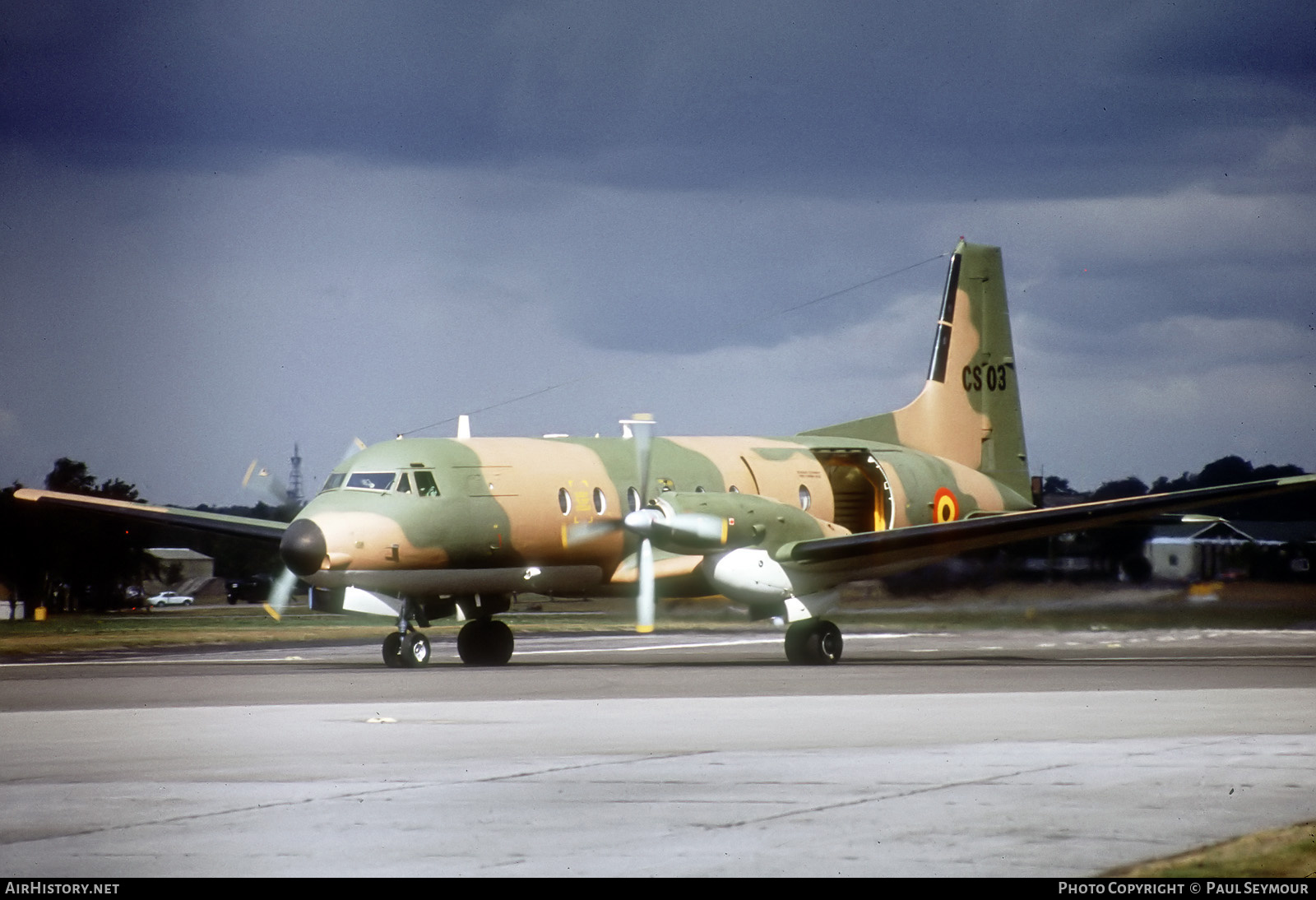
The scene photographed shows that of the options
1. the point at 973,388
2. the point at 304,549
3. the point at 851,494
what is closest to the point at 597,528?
the point at 304,549

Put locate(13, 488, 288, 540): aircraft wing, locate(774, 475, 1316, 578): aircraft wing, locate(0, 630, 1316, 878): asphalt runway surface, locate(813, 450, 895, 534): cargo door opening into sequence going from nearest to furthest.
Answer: locate(0, 630, 1316, 878): asphalt runway surface < locate(774, 475, 1316, 578): aircraft wing < locate(13, 488, 288, 540): aircraft wing < locate(813, 450, 895, 534): cargo door opening

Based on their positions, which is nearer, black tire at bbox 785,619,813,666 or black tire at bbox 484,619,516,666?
black tire at bbox 785,619,813,666

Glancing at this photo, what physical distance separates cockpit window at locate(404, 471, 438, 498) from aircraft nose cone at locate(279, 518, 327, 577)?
77.2 inches

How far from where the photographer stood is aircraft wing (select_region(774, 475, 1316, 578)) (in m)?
25.5

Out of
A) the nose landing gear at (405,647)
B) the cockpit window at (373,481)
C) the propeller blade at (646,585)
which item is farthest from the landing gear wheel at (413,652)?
the propeller blade at (646,585)

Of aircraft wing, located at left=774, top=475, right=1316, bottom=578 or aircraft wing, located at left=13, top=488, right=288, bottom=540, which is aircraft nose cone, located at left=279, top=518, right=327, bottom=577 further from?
aircraft wing, located at left=774, top=475, right=1316, bottom=578

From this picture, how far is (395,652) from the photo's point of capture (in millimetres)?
24891

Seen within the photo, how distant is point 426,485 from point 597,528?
3.07 meters

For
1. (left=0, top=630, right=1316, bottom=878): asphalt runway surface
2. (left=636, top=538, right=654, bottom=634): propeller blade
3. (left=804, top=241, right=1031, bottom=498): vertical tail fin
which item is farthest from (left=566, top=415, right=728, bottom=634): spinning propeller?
(left=804, top=241, right=1031, bottom=498): vertical tail fin

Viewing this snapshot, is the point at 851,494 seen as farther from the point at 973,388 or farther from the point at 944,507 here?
the point at 973,388

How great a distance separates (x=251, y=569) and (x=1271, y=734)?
2600 inches

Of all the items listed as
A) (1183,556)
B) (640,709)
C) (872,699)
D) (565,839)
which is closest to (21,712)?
(640,709)

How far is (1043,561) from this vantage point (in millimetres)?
33875
